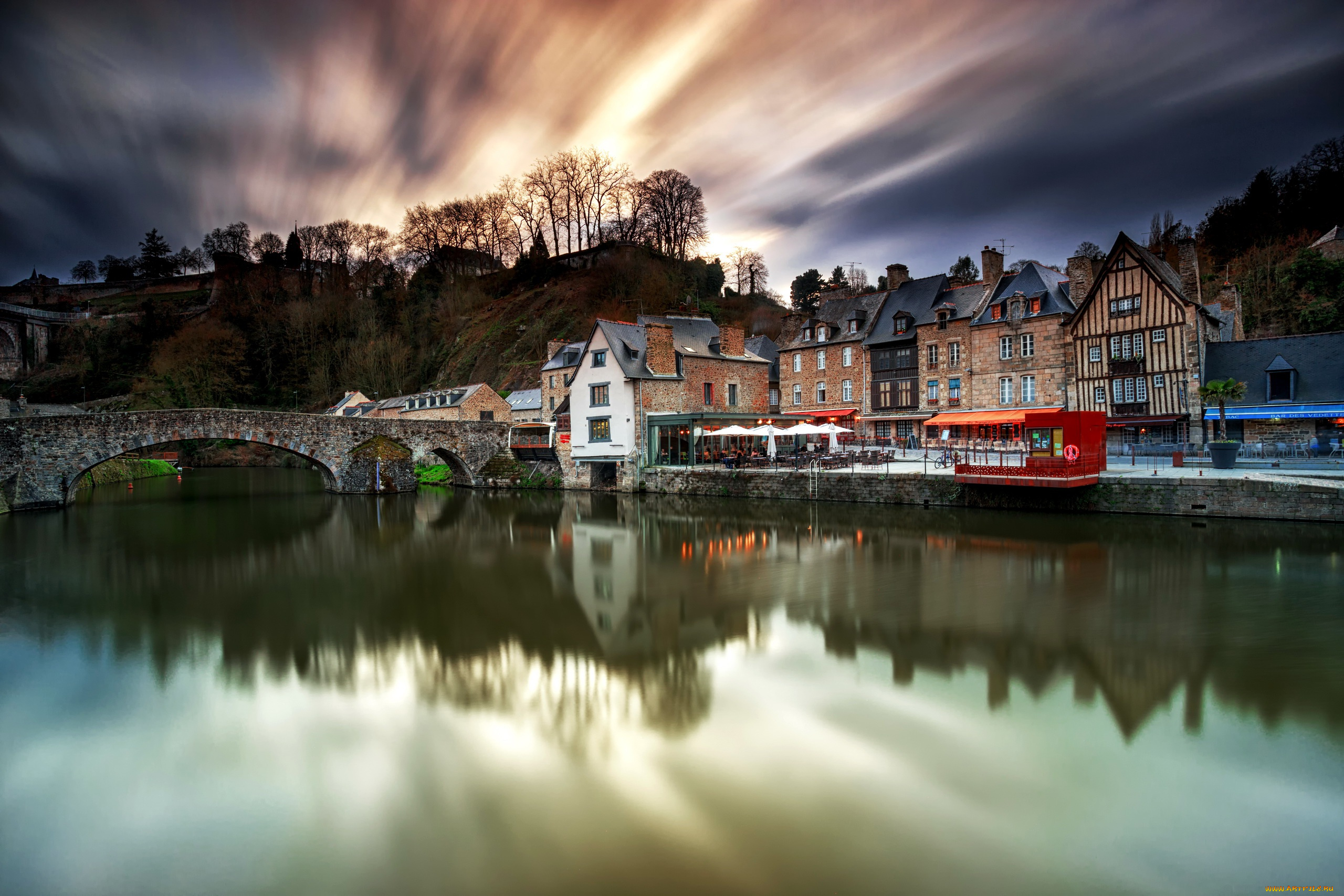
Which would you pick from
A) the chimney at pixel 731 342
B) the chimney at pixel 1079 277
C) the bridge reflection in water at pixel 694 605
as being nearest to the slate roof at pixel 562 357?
the chimney at pixel 731 342

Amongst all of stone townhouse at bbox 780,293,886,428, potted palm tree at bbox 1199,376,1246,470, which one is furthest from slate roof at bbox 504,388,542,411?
potted palm tree at bbox 1199,376,1246,470

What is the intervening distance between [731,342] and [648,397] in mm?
5558

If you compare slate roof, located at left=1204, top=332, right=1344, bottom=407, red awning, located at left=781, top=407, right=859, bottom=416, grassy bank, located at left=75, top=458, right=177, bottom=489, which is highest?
slate roof, located at left=1204, top=332, right=1344, bottom=407

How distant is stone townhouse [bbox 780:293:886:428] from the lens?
30.9 metres

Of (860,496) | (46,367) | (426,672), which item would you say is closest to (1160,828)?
(426,672)

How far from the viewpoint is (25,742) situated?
594 cm

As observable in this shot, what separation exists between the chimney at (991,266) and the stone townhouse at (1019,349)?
10 cm

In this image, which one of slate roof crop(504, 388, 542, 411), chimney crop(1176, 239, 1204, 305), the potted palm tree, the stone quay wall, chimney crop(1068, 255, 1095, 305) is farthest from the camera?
slate roof crop(504, 388, 542, 411)

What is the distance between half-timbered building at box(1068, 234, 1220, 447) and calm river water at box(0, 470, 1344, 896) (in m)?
12.0

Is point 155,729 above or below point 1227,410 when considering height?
below

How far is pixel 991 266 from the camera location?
1091 inches

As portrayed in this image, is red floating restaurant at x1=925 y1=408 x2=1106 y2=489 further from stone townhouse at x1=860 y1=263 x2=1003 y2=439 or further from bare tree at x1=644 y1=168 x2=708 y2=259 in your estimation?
bare tree at x1=644 y1=168 x2=708 y2=259

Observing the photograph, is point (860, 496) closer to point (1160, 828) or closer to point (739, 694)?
point (739, 694)

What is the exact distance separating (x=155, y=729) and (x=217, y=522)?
634 inches
